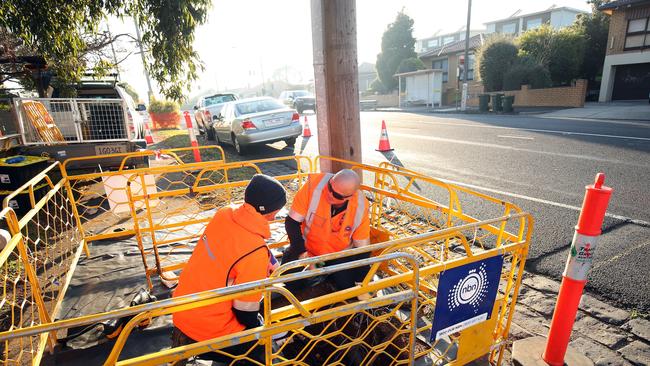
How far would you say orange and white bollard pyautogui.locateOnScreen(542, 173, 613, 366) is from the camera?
213 cm

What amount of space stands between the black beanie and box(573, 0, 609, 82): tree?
31.3 metres

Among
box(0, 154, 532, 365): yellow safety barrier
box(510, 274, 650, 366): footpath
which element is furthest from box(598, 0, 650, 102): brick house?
box(510, 274, 650, 366): footpath

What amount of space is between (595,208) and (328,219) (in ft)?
6.34

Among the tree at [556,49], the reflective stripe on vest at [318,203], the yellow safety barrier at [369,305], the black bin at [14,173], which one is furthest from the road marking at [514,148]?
the tree at [556,49]

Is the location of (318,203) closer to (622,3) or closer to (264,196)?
(264,196)

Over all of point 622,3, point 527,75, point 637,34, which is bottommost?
point 527,75

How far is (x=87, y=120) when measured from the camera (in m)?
6.51

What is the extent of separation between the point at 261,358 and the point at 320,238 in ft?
4.06

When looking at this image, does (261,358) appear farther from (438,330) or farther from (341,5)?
A: (341,5)

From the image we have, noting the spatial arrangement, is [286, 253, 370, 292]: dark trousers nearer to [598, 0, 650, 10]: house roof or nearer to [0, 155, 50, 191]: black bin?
[0, 155, 50, 191]: black bin

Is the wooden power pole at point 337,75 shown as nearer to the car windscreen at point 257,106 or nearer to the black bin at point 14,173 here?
the black bin at point 14,173

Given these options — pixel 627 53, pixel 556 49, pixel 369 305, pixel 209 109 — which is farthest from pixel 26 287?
pixel 627 53

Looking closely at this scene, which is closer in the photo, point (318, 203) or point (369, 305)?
point (369, 305)

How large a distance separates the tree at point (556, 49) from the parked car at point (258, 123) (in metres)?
21.2
